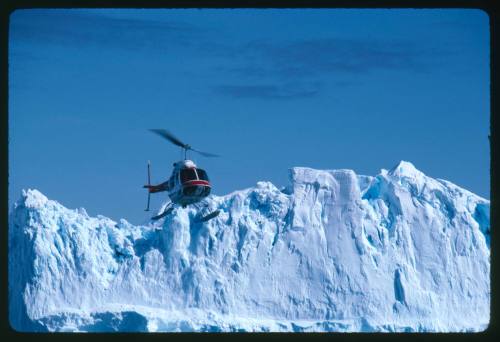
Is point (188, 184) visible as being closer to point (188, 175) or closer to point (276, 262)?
point (188, 175)

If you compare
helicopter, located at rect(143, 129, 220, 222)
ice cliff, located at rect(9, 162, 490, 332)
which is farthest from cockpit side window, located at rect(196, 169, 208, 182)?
ice cliff, located at rect(9, 162, 490, 332)

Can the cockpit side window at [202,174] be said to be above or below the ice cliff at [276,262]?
below

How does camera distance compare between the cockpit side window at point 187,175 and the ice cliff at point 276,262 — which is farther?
the ice cliff at point 276,262

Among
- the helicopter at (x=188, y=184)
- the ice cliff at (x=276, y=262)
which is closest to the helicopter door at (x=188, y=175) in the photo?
the helicopter at (x=188, y=184)

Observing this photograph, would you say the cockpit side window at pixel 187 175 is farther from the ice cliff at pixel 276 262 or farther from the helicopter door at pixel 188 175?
the ice cliff at pixel 276 262

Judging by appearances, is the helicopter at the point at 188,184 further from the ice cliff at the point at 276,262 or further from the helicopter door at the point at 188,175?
the ice cliff at the point at 276,262

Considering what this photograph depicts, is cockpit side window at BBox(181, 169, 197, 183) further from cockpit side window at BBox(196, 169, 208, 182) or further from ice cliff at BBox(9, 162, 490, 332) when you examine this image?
ice cliff at BBox(9, 162, 490, 332)
